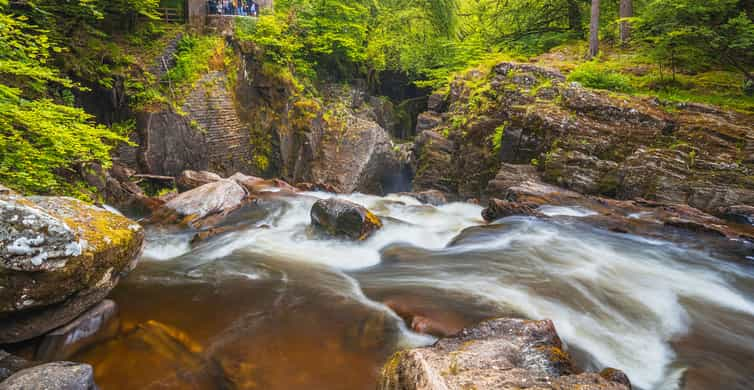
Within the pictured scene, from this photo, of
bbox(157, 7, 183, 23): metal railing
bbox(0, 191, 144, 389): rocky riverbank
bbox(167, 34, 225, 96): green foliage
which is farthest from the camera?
bbox(157, 7, 183, 23): metal railing

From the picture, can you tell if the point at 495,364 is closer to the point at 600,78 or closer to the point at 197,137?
the point at 600,78

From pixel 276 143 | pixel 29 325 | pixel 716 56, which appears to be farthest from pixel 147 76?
pixel 716 56

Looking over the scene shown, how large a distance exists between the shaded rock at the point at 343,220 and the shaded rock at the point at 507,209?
328 cm

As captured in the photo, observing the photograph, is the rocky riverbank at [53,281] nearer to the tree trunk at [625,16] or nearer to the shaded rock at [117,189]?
the shaded rock at [117,189]

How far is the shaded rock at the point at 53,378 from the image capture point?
277 centimetres

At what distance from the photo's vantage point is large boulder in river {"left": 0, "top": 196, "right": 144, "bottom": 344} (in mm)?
3299

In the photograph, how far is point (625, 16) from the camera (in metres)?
13.6

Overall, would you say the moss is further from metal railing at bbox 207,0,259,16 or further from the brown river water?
metal railing at bbox 207,0,259,16

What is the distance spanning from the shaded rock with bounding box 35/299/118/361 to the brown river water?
0.13 m

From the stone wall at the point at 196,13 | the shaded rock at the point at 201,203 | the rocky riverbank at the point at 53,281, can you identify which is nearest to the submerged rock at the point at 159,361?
the rocky riverbank at the point at 53,281

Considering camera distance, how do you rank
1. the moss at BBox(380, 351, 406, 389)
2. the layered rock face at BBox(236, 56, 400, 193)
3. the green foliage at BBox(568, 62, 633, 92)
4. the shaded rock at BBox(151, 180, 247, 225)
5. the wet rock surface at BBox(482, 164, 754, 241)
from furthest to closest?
the layered rock face at BBox(236, 56, 400, 193) → the green foliage at BBox(568, 62, 633, 92) → the shaded rock at BBox(151, 180, 247, 225) → the wet rock surface at BBox(482, 164, 754, 241) → the moss at BBox(380, 351, 406, 389)

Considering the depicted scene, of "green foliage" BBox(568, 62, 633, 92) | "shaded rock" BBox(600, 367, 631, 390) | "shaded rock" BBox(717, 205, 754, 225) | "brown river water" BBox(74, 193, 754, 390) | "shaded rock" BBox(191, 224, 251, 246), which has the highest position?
"green foliage" BBox(568, 62, 633, 92)

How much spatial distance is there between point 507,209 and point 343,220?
13.4ft

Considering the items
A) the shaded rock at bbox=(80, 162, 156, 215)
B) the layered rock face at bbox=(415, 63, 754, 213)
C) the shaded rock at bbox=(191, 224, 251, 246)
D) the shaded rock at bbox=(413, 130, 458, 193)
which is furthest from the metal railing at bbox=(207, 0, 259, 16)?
the shaded rock at bbox=(191, 224, 251, 246)
